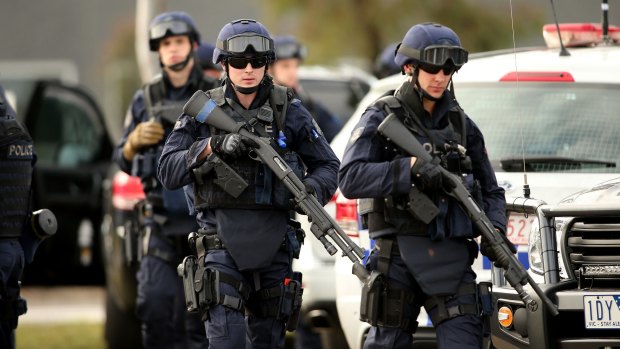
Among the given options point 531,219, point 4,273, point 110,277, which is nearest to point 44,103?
point 110,277

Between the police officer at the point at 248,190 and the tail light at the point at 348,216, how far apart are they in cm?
82

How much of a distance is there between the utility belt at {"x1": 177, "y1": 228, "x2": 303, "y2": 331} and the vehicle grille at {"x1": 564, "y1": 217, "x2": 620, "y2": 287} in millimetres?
1285

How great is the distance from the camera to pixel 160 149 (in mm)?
9367

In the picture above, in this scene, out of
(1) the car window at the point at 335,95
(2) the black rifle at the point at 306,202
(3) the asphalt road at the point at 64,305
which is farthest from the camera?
(3) the asphalt road at the point at 64,305

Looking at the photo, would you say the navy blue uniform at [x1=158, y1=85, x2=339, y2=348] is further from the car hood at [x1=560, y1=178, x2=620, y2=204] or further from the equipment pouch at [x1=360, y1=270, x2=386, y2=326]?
the car hood at [x1=560, y1=178, x2=620, y2=204]

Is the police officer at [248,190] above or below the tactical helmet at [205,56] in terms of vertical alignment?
below

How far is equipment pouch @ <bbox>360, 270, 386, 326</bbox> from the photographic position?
7172 mm

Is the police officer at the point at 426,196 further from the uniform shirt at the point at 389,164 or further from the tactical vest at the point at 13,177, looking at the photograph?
the tactical vest at the point at 13,177

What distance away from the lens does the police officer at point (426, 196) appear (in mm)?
7148

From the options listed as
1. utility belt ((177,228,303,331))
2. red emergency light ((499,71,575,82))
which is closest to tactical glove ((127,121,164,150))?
utility belt ((177,228,303,331))

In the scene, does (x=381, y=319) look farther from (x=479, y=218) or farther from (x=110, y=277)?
(x=110, y=277)

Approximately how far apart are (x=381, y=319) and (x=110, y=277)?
427cm

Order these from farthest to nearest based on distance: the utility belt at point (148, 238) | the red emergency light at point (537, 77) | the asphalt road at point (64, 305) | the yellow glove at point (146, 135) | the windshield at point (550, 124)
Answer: the asphalt road at point (64, 305), the utility belt at point (148, 238), the yellow glove at point (146, 135), the red emergency light at point (537, 77), the windshield at point (550, 124)

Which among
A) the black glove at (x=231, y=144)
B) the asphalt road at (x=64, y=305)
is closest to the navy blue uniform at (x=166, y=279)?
the black glove at (x=231, y=144)
